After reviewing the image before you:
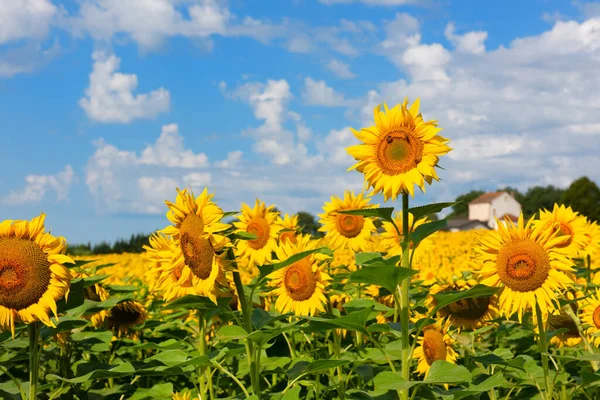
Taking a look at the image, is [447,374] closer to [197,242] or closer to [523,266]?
[523,266]

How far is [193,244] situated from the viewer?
157 inches

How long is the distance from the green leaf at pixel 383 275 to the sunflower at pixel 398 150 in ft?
2.11

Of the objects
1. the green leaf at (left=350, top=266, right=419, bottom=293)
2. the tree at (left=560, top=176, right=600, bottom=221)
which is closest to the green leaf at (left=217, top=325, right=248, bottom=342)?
the green leaf at (left=350, top=266, right=419, bottom=293)

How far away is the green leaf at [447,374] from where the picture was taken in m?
3.50

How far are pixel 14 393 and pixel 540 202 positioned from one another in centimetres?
9565

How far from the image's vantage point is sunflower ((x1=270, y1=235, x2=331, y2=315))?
211 inches

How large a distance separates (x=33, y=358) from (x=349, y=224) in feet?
12.8

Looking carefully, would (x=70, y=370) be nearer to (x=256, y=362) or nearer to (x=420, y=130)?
(x=256, y=362)

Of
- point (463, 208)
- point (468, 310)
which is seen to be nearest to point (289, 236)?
point (468, 310)

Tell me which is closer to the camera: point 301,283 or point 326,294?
point 301,283

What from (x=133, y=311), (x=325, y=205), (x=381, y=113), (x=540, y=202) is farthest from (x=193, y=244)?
(x=540, y=202)

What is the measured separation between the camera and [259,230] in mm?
6527

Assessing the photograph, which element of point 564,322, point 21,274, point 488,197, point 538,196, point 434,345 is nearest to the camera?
point 21,274

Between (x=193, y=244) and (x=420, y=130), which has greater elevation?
(x=420, y=130)
